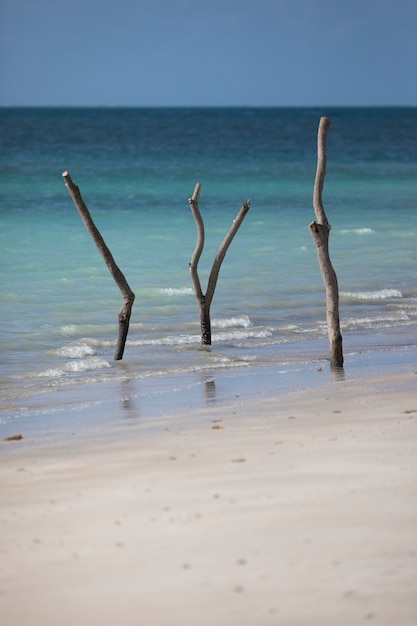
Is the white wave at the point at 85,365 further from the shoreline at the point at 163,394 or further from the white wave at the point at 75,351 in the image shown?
the shoreline at the point at 163,394

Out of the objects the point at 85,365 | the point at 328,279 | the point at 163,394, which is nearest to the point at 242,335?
the point at 85,365

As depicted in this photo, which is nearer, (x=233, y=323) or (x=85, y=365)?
(x=85, y=365)

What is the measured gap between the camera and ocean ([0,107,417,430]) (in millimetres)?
9805

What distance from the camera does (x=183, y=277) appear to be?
55.8ft

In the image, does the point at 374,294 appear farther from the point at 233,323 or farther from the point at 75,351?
the point at 75,351

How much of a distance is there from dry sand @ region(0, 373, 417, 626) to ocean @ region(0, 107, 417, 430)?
5.78 ft

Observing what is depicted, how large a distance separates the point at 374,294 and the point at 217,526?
10449mm

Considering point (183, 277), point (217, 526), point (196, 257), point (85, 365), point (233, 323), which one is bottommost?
point (183, 277)

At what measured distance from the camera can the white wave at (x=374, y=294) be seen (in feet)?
48.0

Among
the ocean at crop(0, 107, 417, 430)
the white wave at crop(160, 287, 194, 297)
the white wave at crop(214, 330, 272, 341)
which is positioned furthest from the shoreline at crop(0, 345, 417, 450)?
the white wave at crop(160, 287, 194, 297)

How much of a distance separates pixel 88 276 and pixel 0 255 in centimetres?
372

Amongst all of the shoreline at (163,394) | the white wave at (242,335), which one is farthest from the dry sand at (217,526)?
the white wave at (242,335)

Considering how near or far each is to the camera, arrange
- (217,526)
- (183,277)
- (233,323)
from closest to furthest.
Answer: (217,526), (233,323), (183,277)

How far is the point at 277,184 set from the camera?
36.6 m
